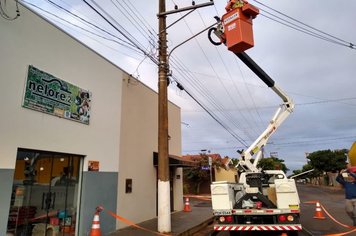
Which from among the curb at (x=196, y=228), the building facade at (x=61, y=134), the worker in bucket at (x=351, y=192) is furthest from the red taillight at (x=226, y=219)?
the worker in bucket at (x=351, y=192)

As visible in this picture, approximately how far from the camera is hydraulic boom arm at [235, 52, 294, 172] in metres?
11.0

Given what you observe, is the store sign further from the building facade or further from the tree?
the tree

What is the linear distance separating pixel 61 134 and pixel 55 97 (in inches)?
42.6

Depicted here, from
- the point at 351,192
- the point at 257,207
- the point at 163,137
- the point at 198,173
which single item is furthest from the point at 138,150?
the point at 198,173

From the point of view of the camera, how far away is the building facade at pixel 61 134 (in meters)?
7.45

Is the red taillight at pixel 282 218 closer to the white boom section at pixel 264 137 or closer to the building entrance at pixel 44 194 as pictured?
the white boom section at pixel 264 137

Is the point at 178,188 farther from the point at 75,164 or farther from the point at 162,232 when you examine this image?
the point at 75,164

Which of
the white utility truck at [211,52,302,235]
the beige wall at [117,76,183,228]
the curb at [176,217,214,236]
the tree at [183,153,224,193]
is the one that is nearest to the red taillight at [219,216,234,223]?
Result: the white utility truck at [211,52,302,235]

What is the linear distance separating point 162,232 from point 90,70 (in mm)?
5911

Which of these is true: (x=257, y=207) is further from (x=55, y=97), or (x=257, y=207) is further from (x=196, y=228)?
(x=55, y=97)

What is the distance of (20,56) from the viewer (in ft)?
25.5

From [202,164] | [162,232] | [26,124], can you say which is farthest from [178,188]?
[202,164]

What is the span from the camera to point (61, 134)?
29.0 ft

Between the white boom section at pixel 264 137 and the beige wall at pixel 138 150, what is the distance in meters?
4.31
